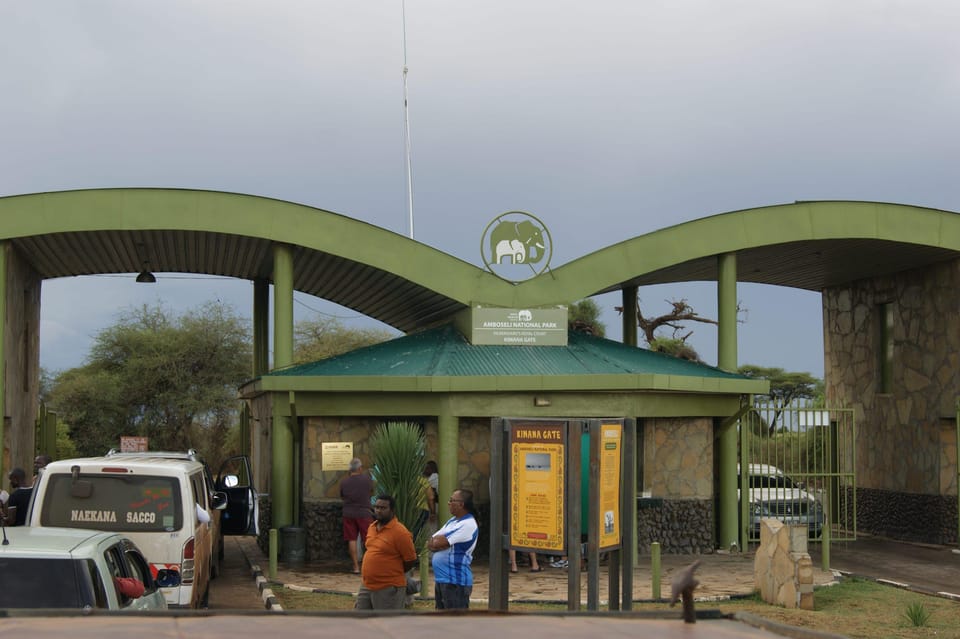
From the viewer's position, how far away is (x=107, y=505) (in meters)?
11.6

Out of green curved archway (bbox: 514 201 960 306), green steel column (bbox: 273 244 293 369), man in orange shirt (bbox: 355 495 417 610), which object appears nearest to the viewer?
man in orange shirt (bbox: 355 495 417 610)

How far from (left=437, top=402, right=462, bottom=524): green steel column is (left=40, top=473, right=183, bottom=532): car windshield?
25.0 feet

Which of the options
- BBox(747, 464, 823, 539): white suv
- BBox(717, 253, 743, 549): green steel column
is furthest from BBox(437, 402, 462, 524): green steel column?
BBox(747, 464, 823, 539): white suv

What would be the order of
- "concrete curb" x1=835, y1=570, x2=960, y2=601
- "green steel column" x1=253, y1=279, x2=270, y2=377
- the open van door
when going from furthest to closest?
"green steel column" x1=253, y1=279, x2=270, y2=377 < the open van door < "concrete curb" x1=835, y1=570, x2=960, y2=601

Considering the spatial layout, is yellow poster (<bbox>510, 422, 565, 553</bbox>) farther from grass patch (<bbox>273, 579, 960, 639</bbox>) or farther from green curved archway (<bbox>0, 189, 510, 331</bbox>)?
green curved archway (<bbox>0, 189, 510, 331</bbox>)

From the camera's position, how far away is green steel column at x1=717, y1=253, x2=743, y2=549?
68.3 ft

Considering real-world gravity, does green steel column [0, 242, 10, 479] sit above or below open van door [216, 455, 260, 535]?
above

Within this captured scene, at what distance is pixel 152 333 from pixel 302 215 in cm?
3319

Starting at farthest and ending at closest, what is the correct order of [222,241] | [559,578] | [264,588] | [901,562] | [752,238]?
[752,238] < [222,241] < [901,562] < [559,578] < [264,588]

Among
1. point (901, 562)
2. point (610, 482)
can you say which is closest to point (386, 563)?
point (610, 482)

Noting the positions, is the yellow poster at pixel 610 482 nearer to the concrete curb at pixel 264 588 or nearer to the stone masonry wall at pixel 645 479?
the concrete curb at pixel 264 588

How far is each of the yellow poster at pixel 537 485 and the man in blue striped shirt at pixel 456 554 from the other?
90 centimetres

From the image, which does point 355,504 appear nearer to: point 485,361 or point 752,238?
point 485,361

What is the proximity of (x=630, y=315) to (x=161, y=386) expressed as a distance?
30706mm
